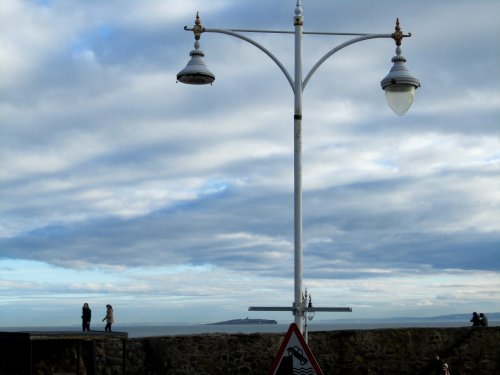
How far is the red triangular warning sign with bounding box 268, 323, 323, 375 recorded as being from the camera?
7.48m

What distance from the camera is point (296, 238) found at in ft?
30.1

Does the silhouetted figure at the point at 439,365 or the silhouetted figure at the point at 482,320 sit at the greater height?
the silhouetted figure at the point at 482,320

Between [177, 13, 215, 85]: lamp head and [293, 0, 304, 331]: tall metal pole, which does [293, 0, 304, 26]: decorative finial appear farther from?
[177, 13, 215, 85]: lamp head

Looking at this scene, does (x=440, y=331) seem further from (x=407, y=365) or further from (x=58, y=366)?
(x=58, y=366)

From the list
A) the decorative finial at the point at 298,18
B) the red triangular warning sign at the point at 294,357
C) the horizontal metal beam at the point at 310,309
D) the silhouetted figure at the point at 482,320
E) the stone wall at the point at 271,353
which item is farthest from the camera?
the silhouetted figure at the point at 482,320

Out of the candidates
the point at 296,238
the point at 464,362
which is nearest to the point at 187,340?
the point at 464,362

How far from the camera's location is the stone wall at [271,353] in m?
18.8

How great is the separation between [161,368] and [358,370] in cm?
473

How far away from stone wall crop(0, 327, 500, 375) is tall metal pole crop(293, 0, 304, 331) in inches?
403

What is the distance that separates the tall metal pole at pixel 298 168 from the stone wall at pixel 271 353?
1023 cm

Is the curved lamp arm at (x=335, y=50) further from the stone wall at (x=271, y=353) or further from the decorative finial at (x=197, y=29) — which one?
the stone wall at (x=271, y=353)

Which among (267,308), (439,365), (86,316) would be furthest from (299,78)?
(86,316)

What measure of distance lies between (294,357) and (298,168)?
2.51 metres

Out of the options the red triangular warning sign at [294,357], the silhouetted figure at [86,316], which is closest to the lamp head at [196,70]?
the red triangular warning sign at [294,357]
